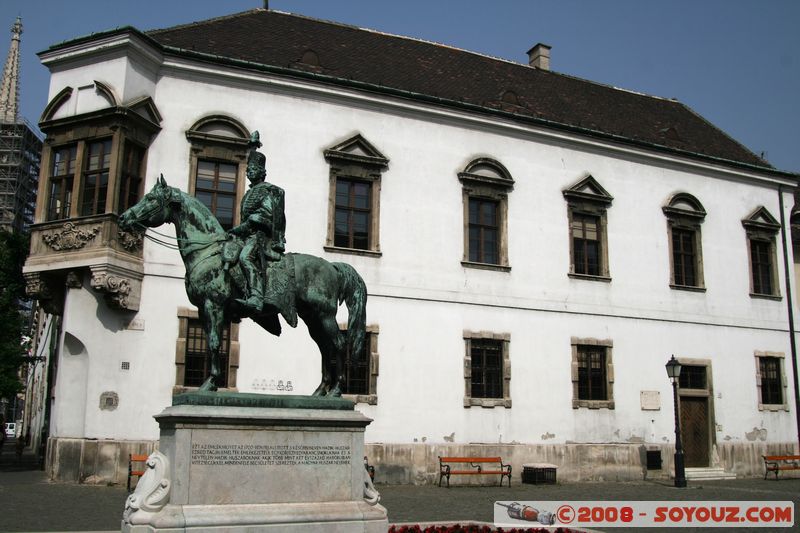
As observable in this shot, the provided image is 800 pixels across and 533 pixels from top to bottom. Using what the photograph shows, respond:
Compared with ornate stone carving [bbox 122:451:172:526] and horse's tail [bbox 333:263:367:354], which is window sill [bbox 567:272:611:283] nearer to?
horse's tail [bbox 333:263:367:354]

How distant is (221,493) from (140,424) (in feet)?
34.0

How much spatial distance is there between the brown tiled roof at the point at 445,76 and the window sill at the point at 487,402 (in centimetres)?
818

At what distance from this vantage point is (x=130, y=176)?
18469mm

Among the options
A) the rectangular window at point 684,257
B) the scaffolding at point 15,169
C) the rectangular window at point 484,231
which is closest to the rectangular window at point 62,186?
the rectangular window at point 484,231

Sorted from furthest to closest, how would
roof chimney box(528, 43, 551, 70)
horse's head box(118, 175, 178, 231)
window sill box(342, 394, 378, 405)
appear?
roof chimney box(528, 43, 551, 70) < window sill box(342, 394, 378, 405) < horse's head box(118, 175, 178, 231)

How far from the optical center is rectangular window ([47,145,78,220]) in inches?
741

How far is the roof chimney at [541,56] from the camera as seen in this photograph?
30.2 meters

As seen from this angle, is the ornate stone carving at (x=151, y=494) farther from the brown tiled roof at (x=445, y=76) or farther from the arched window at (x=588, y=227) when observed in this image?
the arched window at (x=588, y=227)

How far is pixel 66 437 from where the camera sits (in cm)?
1755

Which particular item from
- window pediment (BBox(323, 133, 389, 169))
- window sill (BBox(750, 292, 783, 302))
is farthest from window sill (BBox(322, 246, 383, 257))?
window sill (BBox(750, 292, 783, 302))

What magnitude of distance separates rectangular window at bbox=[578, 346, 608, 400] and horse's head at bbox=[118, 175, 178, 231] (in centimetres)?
1593

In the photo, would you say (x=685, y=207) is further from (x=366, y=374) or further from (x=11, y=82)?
(x=11, y=82)

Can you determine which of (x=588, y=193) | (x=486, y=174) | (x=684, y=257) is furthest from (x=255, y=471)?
(x=684, y=257)

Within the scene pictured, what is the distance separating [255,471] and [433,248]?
13516 millimetres
